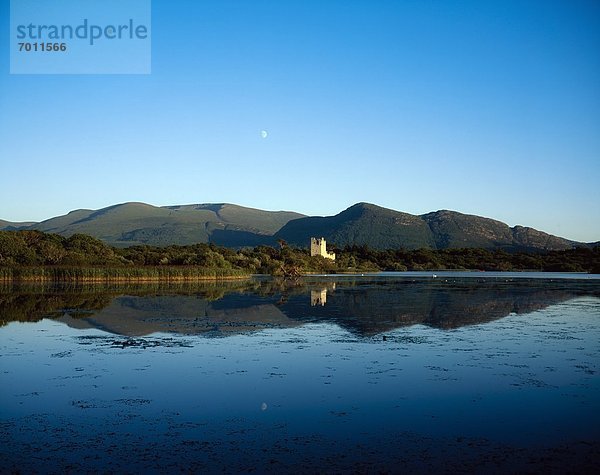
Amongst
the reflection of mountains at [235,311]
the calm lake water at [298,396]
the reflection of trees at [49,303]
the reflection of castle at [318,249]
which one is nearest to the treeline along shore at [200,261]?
the reflection of castle at [318,249]

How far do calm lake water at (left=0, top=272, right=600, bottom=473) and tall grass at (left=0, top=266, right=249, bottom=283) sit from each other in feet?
103

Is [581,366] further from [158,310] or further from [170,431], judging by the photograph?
[158,310]

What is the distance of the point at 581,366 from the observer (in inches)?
605

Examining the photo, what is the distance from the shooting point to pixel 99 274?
55250 mm

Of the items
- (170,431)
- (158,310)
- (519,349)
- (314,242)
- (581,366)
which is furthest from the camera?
(314,242)

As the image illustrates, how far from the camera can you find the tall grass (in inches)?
2146

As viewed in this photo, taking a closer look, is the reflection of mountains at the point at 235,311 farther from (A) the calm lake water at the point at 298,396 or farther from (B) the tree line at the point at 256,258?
(B) the tree line at the point at 256,258

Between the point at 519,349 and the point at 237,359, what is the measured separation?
8908 mm

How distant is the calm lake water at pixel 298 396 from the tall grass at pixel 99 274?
31344 mm

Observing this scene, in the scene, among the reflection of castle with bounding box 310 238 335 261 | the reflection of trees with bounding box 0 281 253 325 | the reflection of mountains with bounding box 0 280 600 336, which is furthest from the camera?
the reflection of castle with bounding box 310 238 335 261

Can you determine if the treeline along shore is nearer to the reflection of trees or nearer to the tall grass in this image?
the tall grass

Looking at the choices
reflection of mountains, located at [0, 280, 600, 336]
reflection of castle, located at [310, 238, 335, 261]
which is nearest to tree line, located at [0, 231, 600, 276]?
reflection of castle, located at [310, 238, 335, 261]

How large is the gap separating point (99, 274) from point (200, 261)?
1546 cm

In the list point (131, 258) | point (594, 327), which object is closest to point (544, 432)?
point (594, 327)
